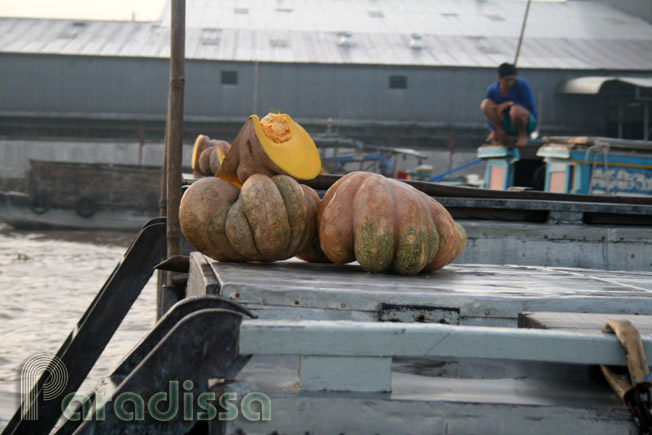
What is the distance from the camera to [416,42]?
101ft

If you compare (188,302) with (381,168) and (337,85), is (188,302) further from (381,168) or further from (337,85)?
(337,85)

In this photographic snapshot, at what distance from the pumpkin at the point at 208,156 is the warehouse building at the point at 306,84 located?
20.5 meters

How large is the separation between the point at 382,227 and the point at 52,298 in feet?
28.8

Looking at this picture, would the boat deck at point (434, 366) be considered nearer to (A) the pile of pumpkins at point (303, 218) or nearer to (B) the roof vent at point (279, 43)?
(A) the pile of pumpkins at point (303, 218)

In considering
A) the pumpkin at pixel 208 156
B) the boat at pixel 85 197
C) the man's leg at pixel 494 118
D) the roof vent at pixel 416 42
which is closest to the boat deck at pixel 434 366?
the pumpkin at pixel 208 156

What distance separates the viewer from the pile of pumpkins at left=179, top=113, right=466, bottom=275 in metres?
2.88

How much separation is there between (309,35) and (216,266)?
29.7 metres

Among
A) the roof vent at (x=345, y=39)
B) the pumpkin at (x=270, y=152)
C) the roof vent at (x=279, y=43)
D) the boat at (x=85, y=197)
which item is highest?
the roof vent at (x=345, y=39)

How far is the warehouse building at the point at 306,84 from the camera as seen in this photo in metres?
29.1

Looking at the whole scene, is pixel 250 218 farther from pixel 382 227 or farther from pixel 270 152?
pixel 382 227

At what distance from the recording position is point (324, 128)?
29.3m

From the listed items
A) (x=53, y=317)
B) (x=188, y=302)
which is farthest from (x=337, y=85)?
(x=188, y=302)

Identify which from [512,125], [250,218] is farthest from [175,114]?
[512,125]

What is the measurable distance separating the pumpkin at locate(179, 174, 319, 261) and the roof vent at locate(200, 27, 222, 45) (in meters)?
28.5
